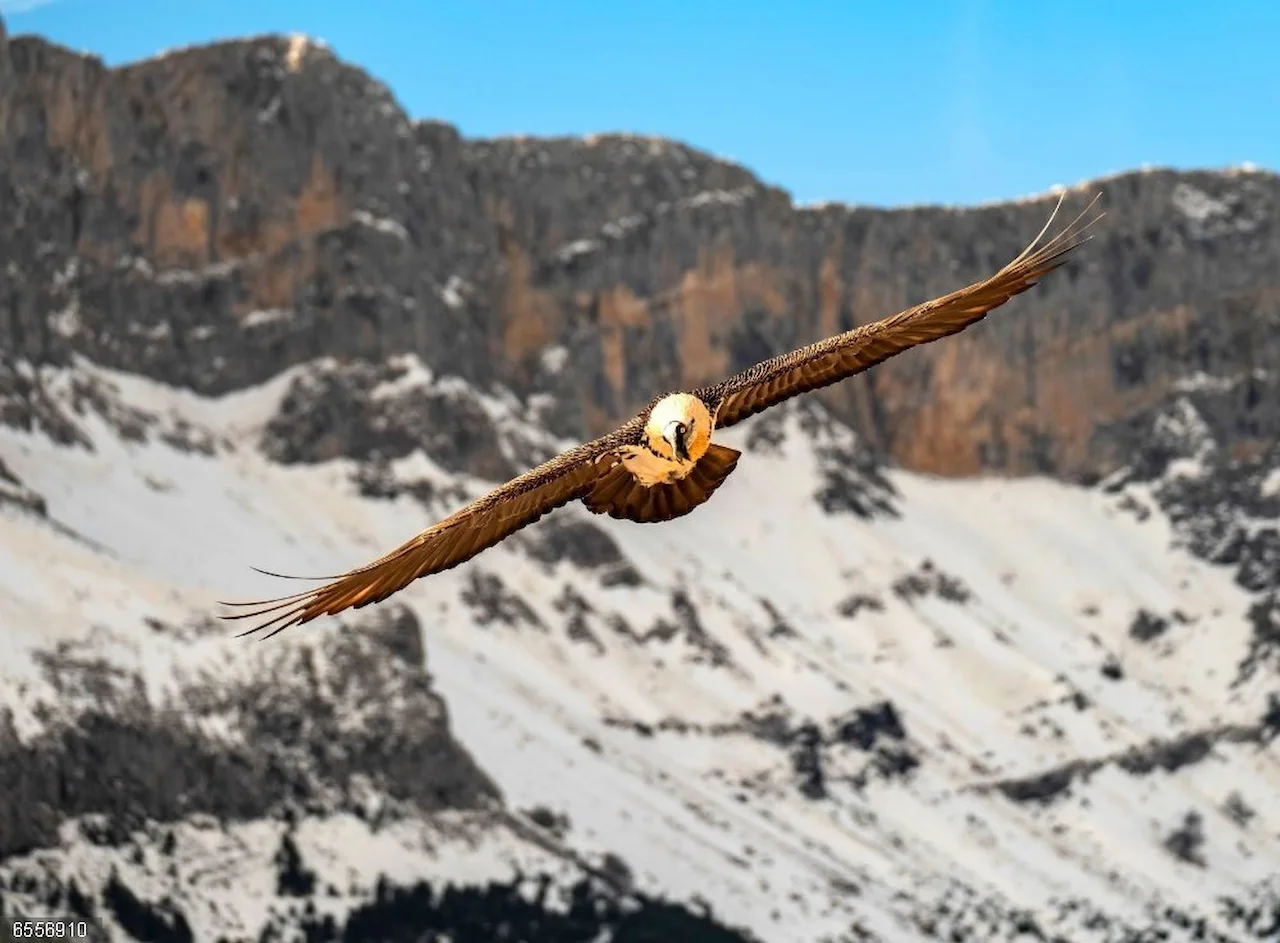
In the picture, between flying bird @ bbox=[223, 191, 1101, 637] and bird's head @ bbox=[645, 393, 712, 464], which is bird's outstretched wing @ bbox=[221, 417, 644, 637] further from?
bird's head @ bbox=[645, 393, 712, 464]

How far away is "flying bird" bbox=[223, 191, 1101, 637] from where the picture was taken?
1184 inches

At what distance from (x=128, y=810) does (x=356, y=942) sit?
1483 centimetres

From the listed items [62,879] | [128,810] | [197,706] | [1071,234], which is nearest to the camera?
[1071,234]

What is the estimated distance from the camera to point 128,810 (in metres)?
155

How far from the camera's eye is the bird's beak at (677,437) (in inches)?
1169

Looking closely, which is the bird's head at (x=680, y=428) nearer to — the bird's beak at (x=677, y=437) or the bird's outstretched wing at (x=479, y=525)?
the bird's beak at (x=677, y=437)

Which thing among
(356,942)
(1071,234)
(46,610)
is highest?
(46,610)

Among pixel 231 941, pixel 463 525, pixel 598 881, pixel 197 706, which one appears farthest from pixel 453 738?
pixel 463 525

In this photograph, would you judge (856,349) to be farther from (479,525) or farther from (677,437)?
(479,525)

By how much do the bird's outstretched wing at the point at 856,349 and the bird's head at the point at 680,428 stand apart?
1313 millimetres

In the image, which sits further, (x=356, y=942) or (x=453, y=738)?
(x=453, y=738)

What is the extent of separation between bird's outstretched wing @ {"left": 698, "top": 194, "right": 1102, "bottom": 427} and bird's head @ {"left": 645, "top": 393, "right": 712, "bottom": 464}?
1313 mm

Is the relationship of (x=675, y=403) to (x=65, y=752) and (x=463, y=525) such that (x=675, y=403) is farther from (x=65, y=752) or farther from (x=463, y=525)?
(x=65, y=752)

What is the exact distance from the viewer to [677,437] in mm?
29734
